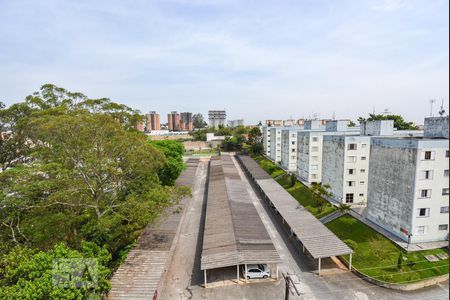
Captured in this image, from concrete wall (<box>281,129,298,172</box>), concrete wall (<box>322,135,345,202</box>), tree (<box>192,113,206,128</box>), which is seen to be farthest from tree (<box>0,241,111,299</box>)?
tree (<box>192,113,206,128</box>)

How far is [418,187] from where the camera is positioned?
78.4 feet

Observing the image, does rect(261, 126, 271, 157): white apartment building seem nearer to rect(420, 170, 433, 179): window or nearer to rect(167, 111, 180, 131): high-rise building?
rect(420, 170, 433, 179): window

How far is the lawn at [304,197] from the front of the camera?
111 ft

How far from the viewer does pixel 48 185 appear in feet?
68.6

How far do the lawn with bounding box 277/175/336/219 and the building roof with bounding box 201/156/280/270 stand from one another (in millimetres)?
8732

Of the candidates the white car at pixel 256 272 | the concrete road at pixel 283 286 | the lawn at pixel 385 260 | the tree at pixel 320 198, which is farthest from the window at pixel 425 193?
the white car at pixel 256 272

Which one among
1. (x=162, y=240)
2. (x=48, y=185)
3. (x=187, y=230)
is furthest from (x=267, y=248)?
(x=48, y=185)

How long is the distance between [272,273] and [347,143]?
2155cm

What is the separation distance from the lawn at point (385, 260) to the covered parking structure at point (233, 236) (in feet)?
26.9

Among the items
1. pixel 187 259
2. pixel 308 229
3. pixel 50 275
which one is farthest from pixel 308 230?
pixel 50 275

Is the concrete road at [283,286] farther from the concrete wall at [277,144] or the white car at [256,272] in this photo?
the concrete wall at [277,144]

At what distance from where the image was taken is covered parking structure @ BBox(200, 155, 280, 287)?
20.8 meters

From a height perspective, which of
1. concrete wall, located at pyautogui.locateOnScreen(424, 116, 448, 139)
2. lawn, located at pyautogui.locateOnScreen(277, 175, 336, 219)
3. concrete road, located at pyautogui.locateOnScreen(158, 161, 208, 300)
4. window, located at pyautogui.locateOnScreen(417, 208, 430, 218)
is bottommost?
concrete road, located at pyautogui.locateOnScreen(158, 161, 208, 300)

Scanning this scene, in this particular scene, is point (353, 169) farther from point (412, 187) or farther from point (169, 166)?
point (169, 166)
